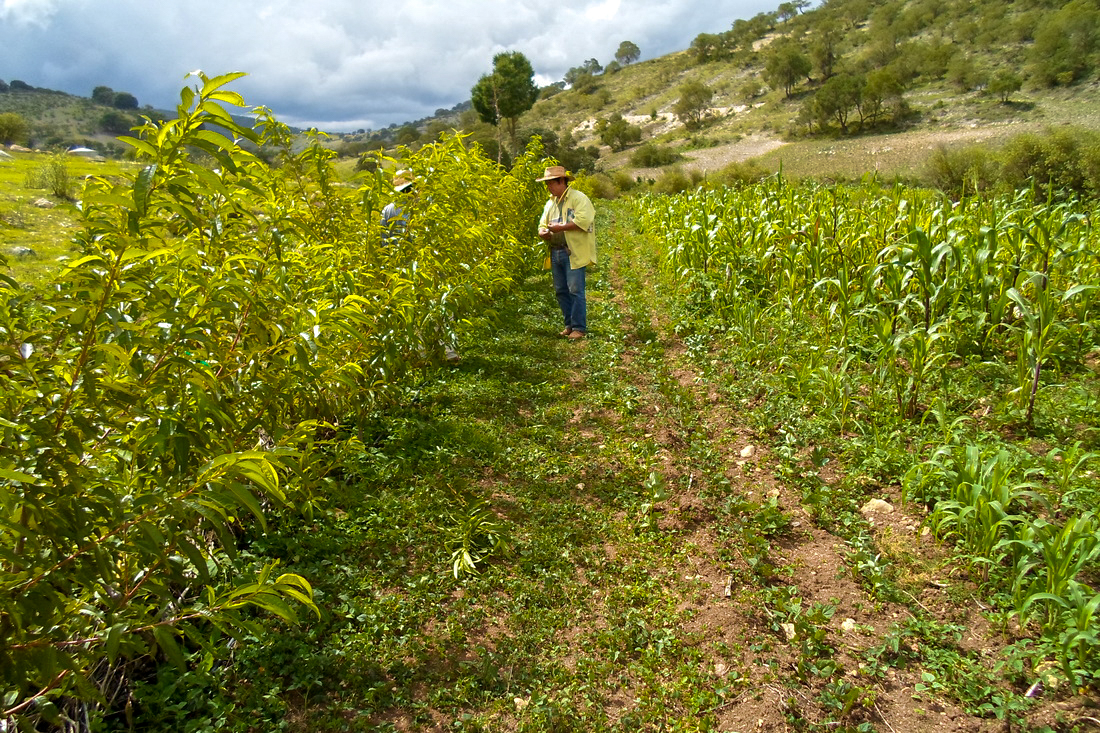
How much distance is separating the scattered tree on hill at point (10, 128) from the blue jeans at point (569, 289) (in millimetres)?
37925

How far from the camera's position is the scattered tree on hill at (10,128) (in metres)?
30.0

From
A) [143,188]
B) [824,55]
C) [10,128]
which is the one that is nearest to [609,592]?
[143,188]

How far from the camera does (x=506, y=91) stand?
34.5 m

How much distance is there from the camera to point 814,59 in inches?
1927

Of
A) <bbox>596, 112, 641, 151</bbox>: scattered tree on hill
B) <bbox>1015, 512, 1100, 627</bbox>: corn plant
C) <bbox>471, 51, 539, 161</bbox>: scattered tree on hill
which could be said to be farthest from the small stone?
<bbox>596, 112, 641, 151</bbox>: scattered tree on hill

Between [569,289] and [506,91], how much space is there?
32705 mm

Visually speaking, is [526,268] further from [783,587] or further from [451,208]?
[783,587]

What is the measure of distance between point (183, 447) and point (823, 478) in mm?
2825

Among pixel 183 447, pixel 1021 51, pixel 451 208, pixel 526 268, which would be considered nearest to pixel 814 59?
pixel 1021 51

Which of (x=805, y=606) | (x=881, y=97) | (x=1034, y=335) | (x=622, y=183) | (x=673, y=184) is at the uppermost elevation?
(x=881, y=97)

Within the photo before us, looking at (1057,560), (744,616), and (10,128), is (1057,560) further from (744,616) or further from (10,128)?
(10,128)

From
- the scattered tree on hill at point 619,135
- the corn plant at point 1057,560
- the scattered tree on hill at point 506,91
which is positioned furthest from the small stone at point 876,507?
the scattered tree on hill at point 619,135

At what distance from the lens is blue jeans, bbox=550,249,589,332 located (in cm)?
567

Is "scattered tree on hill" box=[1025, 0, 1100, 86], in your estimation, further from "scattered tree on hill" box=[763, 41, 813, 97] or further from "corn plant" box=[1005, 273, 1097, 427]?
"corn plant" box=[1005, 273, 1097, 427]
